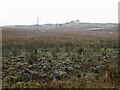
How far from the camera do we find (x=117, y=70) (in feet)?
40.7

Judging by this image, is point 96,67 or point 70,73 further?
point 96,67

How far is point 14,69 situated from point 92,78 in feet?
13.4

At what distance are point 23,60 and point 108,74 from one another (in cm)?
532

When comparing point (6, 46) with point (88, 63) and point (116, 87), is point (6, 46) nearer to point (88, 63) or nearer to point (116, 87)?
point (88, 63)

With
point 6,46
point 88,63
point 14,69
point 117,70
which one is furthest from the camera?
point 6,46

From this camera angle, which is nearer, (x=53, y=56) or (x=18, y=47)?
(x=53, y=56)

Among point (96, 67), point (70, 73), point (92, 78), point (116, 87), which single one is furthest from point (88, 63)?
point (116, 87)

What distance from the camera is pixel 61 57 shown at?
653 inches

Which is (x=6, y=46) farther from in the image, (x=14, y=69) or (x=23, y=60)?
(x=14, y=69)

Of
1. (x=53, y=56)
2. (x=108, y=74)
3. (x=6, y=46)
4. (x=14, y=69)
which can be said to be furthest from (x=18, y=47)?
(x=108, y=74)

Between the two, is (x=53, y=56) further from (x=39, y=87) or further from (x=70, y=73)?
(x=39, y=87)

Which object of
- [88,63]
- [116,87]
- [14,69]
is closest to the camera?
[116,87]

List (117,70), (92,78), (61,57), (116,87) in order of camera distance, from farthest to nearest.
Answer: (61,57)
(117,70)
(92,78)
(116,87)

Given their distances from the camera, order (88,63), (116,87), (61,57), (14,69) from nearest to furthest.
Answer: (116,87) → (14,69) → (88,63) → (61,57)
